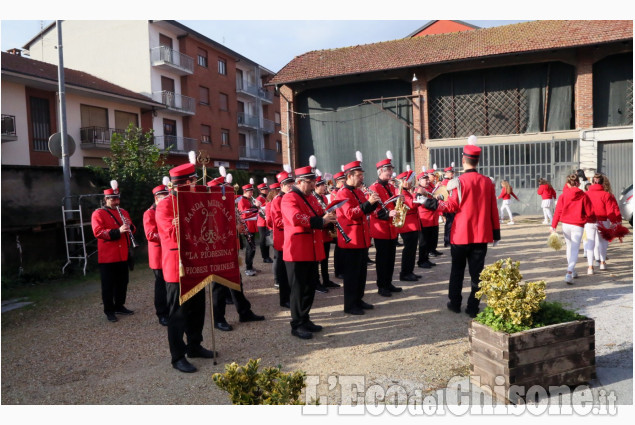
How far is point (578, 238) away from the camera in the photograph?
714 centimetres

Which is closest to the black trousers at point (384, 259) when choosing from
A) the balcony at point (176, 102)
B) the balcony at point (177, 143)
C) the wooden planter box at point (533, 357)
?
the wooden planter box at point (533, 357)

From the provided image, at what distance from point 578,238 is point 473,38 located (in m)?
15.4

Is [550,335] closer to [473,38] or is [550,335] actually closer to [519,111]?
[519,111]

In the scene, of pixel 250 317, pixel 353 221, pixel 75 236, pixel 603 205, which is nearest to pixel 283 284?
pixel 250 317

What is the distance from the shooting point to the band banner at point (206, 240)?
4578mm

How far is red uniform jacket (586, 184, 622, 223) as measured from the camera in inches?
300

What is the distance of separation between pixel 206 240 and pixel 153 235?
5.31 ft

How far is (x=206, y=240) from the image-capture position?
4777mm

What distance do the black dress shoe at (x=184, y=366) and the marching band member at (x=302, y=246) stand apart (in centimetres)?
133

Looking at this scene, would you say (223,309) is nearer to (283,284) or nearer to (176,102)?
(283,284)

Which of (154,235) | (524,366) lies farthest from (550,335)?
(154,235)

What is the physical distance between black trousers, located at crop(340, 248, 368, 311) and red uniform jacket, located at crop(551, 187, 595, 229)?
11.0 ft

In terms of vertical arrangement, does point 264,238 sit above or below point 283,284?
above

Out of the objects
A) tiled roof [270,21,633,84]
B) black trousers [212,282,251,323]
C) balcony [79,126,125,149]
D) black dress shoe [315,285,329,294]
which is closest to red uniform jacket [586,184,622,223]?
black dress shoe [315,285,329,294]
